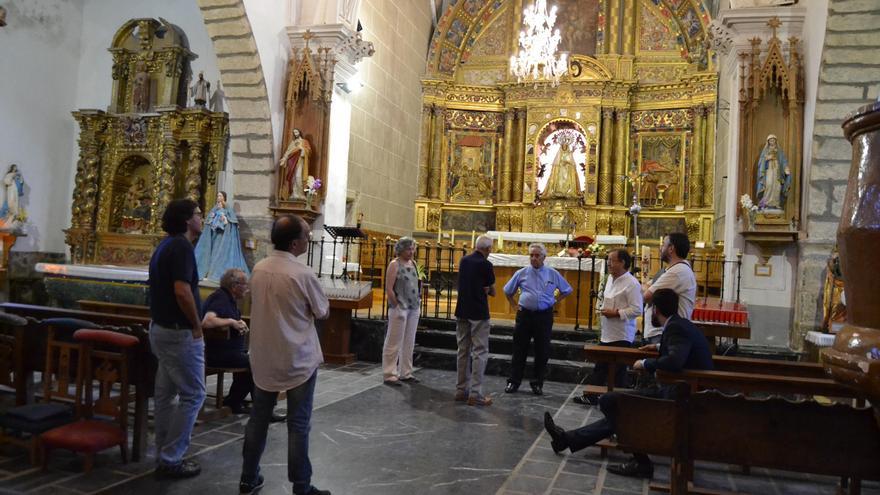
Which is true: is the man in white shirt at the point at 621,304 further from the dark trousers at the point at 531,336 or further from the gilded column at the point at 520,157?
the gilded column at the point at 520,157

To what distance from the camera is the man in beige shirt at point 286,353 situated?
324 cm

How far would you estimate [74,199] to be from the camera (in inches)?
463

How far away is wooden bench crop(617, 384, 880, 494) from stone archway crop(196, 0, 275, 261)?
733 centimetres

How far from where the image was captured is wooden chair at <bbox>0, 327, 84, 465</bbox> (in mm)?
3711

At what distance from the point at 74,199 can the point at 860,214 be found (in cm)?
1259

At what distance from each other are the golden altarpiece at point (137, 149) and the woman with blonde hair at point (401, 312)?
219 inches

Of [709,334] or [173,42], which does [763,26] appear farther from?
[173,42]

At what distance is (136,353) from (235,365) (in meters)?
1.08

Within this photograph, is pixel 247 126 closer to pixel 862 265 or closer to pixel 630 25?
pixel 862 265

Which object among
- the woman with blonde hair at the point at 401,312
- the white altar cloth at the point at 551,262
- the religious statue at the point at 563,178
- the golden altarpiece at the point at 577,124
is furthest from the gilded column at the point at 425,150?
the woman with blonde hair at the point at 401,312

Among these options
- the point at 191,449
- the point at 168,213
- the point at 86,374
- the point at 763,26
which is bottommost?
the point at 191,449

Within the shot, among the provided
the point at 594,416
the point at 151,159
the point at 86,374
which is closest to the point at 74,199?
the point at 151,159

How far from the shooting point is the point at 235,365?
4.97 metres

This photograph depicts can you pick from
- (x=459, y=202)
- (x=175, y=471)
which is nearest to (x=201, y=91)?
(x=459, y=202)
